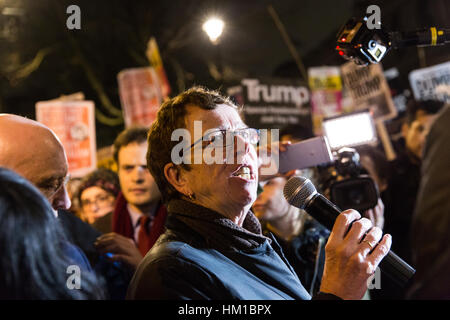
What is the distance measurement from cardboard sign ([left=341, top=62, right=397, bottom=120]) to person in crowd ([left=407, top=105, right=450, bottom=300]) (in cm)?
579

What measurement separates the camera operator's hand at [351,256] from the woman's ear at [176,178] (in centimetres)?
60

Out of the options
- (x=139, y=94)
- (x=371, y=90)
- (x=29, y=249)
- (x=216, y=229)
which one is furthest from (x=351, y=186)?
(x=139, y=94)

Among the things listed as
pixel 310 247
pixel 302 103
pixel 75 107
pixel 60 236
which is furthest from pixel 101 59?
pixel 60 236

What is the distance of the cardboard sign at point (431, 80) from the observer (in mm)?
6688

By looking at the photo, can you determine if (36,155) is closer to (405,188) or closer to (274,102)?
A: (405,188)

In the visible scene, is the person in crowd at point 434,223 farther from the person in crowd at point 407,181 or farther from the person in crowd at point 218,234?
the person in crowd at point 407,181

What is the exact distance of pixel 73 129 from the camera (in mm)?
6531

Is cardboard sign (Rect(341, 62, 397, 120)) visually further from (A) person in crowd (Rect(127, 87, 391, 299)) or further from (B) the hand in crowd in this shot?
(A) person in crowd (Rect(127, 87, 391, 299))

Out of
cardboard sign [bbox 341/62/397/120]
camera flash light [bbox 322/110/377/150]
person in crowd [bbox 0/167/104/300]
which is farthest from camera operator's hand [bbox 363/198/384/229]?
cardboard sign [bbox 341/62/397/120]

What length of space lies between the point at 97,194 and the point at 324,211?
2.81m

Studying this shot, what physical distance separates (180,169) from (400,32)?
1.23 meters

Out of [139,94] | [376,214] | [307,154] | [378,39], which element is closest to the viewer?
[378,39]
